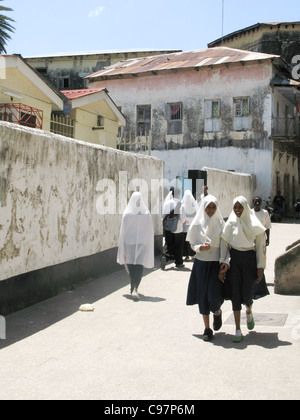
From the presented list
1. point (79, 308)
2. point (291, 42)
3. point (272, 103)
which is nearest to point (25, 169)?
point (79, 308)

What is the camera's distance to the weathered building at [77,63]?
1416 inches

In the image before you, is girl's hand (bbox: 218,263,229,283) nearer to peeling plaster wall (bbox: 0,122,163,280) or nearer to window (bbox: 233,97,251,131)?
peeling plaster wall (bbox: 0,122,163,280)

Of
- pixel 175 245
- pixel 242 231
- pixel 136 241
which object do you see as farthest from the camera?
pixel 175 245

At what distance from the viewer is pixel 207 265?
5.94 meters

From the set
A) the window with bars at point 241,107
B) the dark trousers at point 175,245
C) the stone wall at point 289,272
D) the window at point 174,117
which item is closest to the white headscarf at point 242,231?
the stone wall at point 289,272

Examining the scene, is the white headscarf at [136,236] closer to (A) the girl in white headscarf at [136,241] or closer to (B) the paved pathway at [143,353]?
(A) the girl in white headscarf at [136,241]

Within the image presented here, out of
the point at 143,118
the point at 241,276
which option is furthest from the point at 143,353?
the point at 143,118

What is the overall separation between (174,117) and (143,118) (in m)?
1.82

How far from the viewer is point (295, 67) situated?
103ft

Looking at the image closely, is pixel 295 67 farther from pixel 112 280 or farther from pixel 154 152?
pixel 112 280

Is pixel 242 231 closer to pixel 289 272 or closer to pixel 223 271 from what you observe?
pixel 223 271

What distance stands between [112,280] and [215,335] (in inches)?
145

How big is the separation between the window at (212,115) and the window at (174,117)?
4.80 feet

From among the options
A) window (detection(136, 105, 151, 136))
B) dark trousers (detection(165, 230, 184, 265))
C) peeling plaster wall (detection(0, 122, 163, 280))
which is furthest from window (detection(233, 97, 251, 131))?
peeling plaster wall (detection(0, 122, 163, 280))
